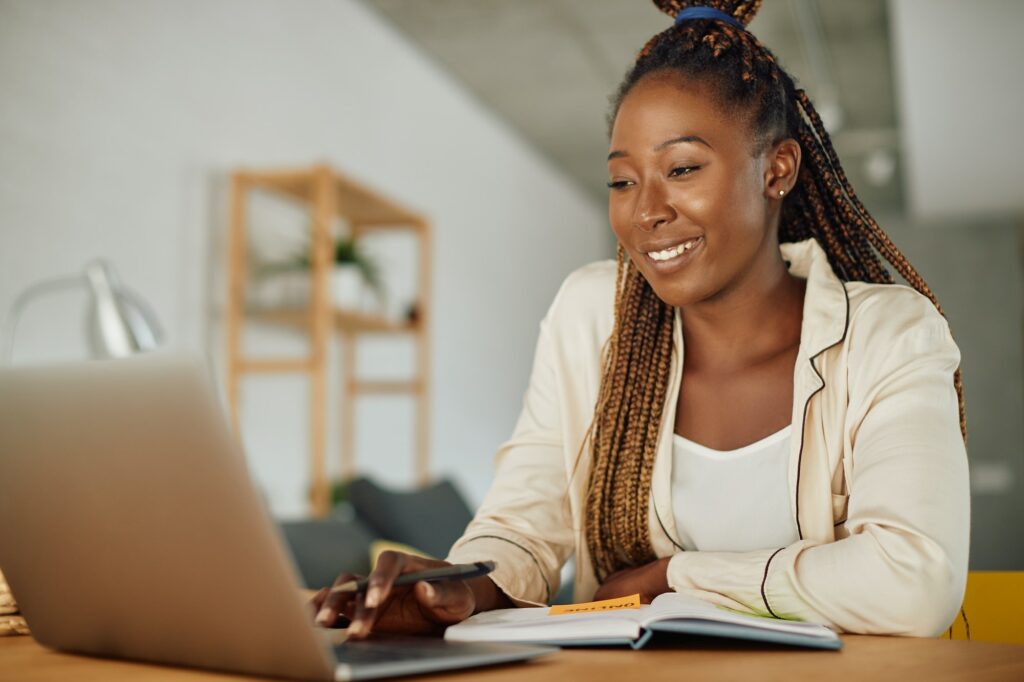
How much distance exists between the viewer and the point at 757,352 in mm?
1407

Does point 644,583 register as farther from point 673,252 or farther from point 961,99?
point 961,99

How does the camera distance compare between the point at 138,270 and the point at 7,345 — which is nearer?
the point at 7,345

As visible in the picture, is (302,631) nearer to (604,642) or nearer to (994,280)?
(604,642)

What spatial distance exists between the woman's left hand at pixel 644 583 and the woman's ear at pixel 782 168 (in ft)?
1.75

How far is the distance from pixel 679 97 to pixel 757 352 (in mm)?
367

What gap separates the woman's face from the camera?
1.28 metres

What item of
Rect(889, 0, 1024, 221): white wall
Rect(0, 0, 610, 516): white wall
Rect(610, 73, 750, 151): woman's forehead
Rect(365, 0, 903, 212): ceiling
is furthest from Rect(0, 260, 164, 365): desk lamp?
Rect(889, 0, 1024, 221): white wall

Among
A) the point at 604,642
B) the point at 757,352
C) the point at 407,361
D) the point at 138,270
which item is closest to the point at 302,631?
the point at 604,642

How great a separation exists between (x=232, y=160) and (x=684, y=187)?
2.65m

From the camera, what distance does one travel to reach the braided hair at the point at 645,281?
133 centimetres

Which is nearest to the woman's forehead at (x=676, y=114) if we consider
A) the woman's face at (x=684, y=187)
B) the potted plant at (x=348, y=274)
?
the woman's face at (x=684, y=187)

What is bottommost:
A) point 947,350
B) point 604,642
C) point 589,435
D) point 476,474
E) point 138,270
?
point 476,474

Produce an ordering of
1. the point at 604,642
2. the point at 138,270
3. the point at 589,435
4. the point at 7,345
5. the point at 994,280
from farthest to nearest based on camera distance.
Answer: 1. the point at 994,280
2. the point at 138,270
3. the point at 7,345
4. the point at 589,435
5. the point at 604,642

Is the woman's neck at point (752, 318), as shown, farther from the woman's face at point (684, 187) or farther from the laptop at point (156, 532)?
the laptop at point (156, 532)
